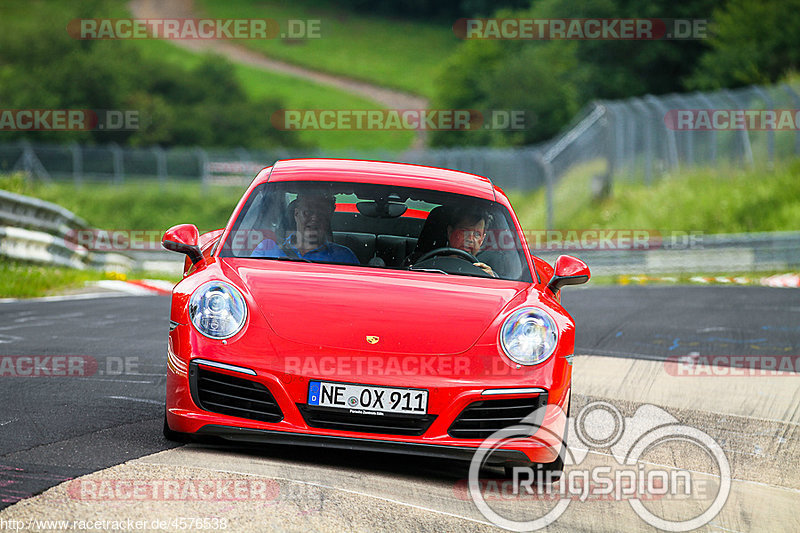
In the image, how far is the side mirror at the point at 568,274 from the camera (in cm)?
618

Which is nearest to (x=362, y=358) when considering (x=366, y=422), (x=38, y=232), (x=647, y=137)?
(x=366, y=422)

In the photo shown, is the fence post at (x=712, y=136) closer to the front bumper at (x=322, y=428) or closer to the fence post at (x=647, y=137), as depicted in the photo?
the fence post at (x=647, y=137)

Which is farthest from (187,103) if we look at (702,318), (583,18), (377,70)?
A: (702,318)

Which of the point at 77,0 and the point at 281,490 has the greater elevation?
the point at 77,0

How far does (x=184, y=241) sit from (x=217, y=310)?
2.35ft

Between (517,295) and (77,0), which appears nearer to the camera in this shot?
(517,295)

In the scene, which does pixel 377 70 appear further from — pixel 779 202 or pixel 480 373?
pixel 480 373

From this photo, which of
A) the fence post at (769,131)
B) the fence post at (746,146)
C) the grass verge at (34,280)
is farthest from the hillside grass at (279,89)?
the grass verge at (34,280)

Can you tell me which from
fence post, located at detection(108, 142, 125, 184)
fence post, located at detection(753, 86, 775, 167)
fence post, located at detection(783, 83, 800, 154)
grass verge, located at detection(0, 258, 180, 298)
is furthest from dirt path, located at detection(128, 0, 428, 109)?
grass verge, located at detection(0, 258, 180, 298)

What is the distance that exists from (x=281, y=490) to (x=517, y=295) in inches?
64.6

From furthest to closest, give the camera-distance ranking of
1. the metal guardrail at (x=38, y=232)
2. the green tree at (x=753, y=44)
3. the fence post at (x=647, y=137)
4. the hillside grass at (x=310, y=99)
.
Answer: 1. the hillside grass at (x=310, y=99)
2. the green tree at (x=753, y=44)
3. the fence post at (x=647, y=137)
4. the metal guardrail at (x=38, y=232)

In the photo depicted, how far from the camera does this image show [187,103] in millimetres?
76125

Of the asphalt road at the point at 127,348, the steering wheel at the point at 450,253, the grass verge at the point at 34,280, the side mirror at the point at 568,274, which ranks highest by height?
the steering wheel at the point at 450,253

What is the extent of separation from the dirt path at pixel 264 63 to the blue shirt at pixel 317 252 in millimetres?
77428
